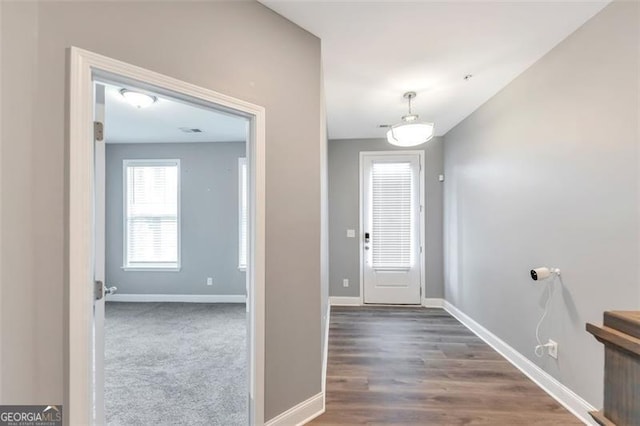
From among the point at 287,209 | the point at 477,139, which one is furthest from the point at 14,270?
the point at 477,139

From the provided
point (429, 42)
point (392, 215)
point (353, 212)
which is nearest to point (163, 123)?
point (353, 212)

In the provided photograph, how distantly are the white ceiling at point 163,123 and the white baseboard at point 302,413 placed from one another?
Answer: 2.52m

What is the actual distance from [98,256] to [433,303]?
173 inches

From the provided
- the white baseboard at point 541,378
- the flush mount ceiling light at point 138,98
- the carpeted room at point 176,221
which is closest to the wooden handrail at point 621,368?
the white baseboard at point 541,378

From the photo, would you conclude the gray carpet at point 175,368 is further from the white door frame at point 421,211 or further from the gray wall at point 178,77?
the white door frame at point 421,211

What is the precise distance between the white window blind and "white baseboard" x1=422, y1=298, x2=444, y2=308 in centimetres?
61

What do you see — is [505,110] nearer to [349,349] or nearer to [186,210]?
[349,349]

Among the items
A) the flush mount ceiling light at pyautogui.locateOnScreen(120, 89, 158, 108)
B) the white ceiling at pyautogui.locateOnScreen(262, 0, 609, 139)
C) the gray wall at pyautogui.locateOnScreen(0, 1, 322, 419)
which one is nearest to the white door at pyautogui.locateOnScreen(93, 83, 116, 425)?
the gray wall at pyautogui.locateOnScreen(0, 1, 322, 419)

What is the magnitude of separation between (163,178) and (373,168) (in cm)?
356

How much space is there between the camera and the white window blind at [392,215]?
4508 mm

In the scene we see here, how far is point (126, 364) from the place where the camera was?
2.66 meters

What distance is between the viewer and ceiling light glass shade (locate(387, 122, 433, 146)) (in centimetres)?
270

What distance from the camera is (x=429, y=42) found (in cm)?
208

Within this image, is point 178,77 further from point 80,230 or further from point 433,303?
point 433,303
